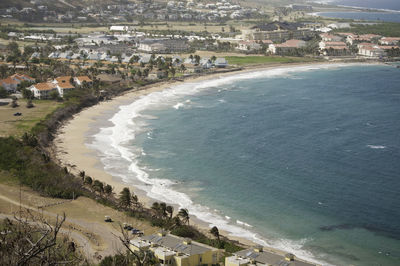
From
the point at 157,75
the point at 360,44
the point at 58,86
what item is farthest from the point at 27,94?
the point at 360,44

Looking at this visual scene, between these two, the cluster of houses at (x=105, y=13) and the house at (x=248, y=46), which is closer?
the house at (x=248, y=46)

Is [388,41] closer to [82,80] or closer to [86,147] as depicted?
[82,80]

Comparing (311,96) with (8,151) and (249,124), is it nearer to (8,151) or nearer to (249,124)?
(249,124)

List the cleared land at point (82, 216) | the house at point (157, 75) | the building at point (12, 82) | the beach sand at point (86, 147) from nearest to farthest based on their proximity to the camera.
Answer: the cleared land at point (82, 216) < the beach sand at point (86, 147) < the building at point (12, 82) < the house at point (157, 75)

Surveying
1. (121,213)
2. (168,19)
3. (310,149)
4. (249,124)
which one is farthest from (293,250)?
(168,19)

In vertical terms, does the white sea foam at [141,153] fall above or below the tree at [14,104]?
below

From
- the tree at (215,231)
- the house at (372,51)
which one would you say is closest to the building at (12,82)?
the tree at (215,231)

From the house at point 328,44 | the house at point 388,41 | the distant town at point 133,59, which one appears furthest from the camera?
the house at point 388,41

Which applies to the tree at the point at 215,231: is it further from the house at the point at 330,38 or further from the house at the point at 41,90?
the house at the point at 330,38
